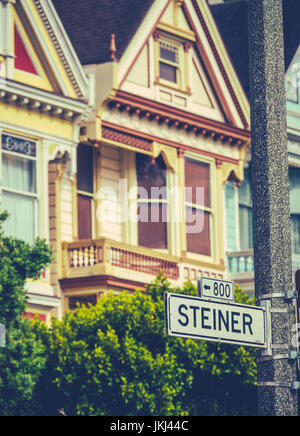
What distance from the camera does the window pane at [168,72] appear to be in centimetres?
2969

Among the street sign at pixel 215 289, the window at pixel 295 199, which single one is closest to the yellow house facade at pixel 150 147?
the window at pixel 295 199

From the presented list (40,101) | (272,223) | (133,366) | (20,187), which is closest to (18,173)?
(20,187)

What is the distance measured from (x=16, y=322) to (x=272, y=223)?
1321 centimetres

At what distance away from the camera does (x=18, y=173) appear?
82.2ft

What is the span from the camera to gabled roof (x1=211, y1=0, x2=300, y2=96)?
33188mm

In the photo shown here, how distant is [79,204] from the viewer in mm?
27875

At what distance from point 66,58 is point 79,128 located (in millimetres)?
1598

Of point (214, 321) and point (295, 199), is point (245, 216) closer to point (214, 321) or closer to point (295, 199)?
point (295, 199)

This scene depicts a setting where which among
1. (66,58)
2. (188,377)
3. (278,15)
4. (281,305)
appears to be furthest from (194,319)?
(66,58)

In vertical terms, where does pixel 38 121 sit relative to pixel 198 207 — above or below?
above

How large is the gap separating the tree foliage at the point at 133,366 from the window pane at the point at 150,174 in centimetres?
525

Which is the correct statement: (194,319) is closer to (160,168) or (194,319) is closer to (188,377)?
(188,377)

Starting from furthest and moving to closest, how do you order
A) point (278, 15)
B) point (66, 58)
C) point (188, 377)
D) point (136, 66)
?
point (136, 66)
point (66, 58)
point (188, 377)
point (278, 15)

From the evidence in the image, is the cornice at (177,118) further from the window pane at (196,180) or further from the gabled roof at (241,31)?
the gabled roof at (241,31)
